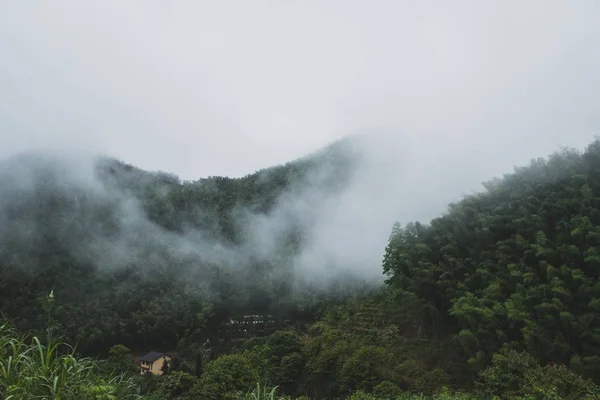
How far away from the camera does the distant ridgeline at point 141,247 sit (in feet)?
78.8

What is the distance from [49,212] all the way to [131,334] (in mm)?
12839

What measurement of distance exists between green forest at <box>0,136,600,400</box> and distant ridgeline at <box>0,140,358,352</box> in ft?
0.43

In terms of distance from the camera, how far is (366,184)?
33531 millimetres

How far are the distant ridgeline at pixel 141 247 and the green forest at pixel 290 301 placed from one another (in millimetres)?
132

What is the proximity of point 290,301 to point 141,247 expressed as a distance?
12.5m

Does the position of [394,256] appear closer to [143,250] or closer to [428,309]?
[428,309]

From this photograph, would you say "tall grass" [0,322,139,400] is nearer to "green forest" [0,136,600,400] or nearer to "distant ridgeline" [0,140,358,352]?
"green forest" [0,136,600,400]

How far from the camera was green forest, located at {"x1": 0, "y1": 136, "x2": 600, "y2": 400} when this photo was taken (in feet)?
29.6

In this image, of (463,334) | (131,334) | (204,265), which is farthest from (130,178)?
(463,334)

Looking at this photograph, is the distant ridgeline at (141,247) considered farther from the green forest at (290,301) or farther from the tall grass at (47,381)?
the tall grass at (47,381)

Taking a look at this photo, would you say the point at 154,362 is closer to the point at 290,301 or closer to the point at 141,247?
the point at 290,301

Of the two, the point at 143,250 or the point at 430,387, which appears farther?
the point at 143,250

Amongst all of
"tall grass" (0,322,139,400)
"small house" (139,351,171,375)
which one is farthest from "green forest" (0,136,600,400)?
"small house" (139,351,171,375)

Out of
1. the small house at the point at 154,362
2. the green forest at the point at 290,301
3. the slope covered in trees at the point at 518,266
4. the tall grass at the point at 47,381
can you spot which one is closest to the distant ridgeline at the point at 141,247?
the green forest at the point at 290,301
